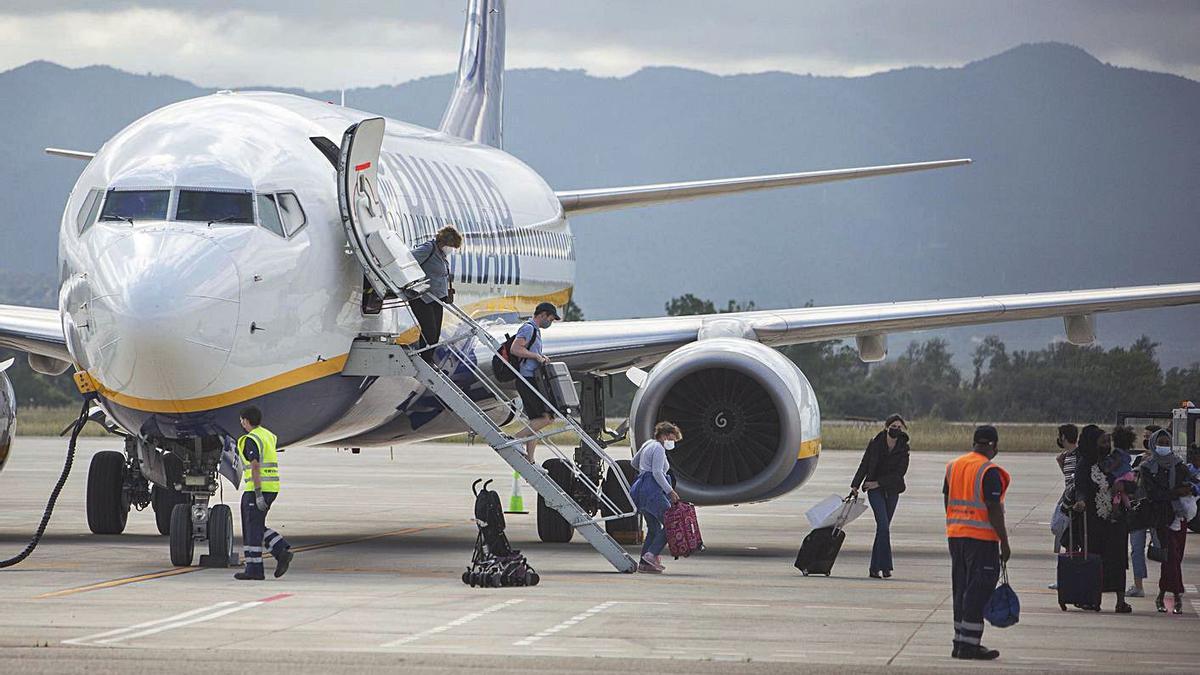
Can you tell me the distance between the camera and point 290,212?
15422mm

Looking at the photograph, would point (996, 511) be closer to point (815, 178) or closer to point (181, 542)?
point (181, 542)

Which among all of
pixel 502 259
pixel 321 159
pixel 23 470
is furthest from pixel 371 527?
pixel 23 470

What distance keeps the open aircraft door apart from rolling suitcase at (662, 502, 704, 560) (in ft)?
10.2

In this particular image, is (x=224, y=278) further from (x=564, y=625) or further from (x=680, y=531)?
(x=680, y=531)

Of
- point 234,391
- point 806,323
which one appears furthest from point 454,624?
point 806,323

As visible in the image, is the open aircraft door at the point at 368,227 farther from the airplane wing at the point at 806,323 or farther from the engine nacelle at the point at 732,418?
the airplane wing at the point at 806,323

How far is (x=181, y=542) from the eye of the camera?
16.1 meters

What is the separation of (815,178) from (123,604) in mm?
11969

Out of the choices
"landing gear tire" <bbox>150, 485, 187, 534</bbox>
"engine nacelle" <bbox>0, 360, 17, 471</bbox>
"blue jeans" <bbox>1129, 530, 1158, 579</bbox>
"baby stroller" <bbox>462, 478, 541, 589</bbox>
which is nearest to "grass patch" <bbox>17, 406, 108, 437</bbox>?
"landing gear tire" <bbox>150, 485, 187, 534</bbox>

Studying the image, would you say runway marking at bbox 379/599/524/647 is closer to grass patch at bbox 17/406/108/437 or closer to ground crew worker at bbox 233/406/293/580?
ground crew worker at bbox 233/406/293/580

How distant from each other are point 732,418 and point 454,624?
6.79 metres

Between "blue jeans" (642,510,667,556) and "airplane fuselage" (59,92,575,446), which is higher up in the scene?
"airplane fuselage" (59,92,575,446)

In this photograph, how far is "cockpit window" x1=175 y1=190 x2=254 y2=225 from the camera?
15.0 metres

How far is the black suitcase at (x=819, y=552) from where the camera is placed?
16812mm
